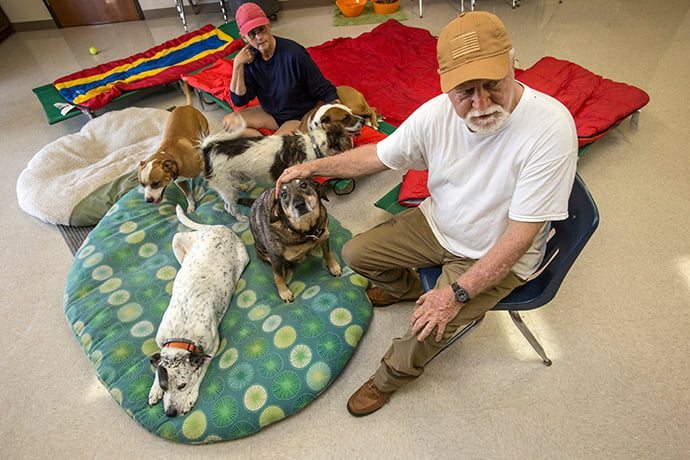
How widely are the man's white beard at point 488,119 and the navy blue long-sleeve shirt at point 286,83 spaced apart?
183cm

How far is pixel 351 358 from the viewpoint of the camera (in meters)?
2.00

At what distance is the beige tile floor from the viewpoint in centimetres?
171

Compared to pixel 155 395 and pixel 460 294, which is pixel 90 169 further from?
pixel 460 294

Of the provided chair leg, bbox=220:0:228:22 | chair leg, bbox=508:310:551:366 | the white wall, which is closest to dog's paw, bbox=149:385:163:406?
chair leg, bbox=508:310:551:366

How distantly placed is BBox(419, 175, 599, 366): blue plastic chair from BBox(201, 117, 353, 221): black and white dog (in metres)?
1.21

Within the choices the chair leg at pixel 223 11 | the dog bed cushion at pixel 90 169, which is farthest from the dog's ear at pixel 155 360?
the chair leg at pixel 223 11

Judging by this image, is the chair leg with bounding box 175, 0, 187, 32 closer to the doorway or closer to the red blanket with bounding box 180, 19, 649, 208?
the doorway

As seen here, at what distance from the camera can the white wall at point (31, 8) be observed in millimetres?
5996

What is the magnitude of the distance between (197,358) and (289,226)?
28.7 inches

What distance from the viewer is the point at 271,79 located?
2887mm

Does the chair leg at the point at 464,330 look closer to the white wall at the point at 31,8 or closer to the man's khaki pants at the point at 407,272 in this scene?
the man's khaki pants at the point at 407,272

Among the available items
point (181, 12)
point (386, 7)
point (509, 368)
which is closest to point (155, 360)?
point (509, 368)

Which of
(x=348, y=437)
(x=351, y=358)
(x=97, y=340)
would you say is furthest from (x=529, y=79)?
(x=97, y=340)

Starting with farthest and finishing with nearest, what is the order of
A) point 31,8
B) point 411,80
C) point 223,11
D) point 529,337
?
1. point 31,8
2. point 223,11
3. point 411,80
4. point 529,337
